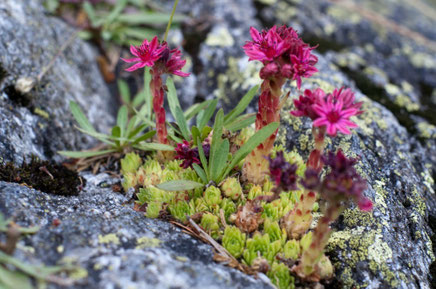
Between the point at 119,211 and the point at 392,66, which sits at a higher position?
the point at 392,66

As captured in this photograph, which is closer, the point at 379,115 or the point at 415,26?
the point at 379,115

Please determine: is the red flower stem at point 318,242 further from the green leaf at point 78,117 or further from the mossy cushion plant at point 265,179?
the green leaf at point 78,117

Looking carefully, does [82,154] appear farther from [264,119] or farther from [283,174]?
[283,174]

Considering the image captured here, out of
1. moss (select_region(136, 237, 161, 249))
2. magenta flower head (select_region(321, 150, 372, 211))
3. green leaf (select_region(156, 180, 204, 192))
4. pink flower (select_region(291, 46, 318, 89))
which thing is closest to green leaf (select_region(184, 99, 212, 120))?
green leaf (select_region(156, 180, 204, 192))

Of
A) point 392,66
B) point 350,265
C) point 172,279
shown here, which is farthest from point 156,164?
point 392,66

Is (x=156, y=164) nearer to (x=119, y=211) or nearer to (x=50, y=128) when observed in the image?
(x=119, y=211)

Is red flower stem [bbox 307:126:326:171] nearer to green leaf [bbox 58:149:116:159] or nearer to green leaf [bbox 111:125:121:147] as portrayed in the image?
green leaf [bbox 111:125:121:147]

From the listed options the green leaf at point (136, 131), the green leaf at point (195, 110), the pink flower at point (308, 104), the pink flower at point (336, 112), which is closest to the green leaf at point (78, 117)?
the green leaf at point (136, 131)
